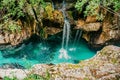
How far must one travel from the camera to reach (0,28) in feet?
49.8

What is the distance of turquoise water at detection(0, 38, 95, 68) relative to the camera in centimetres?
1602

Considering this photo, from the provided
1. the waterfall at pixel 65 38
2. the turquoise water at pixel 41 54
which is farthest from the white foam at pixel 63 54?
the turquoise water at pixel 41 54

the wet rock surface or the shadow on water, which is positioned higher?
the wet rock surface

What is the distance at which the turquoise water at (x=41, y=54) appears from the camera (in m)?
16.0

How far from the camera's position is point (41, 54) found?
1680cm

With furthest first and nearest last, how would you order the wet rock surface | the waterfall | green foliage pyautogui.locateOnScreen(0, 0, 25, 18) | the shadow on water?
1. the waterfall
2. the shadow on water
3. green foliage pyautogui.locateOnScreen(0, 0, 25, 18)
4. the wet rock surface

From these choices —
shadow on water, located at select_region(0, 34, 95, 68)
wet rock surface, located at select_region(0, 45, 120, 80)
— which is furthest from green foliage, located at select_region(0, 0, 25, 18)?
wet rock surface, located at select_region(0, 45, 120, 80)

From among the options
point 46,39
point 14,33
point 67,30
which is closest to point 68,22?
point 67,30

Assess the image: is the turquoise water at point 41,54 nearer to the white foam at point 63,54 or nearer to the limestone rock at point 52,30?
the white foam at point 63,54

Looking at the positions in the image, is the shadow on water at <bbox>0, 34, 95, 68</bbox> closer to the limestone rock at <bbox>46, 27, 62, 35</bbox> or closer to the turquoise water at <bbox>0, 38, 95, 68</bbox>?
the turquoise water at <bbox>0, 38, 95, 68</bbox>

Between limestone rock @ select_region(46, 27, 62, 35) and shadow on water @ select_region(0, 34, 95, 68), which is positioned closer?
shadow on water @ select_region(0, 34, 95, 68)

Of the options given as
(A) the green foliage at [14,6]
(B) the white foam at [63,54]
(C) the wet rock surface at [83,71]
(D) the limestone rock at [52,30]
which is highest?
(A) the green foliage at [14,6]

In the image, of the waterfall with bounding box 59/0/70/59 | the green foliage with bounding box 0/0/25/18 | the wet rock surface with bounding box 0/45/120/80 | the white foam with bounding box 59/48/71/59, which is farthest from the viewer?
the waterfall with bounding box 59/0/70/59

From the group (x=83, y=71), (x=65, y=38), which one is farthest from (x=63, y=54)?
(x=83, y=71)
